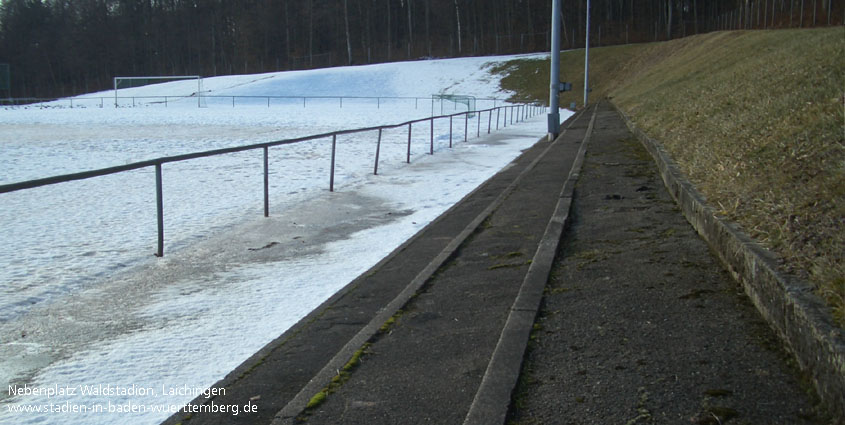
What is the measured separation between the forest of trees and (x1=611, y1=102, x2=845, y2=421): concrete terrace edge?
7713 centimetres

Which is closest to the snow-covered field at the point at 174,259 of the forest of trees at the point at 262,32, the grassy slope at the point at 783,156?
the grassy slope at the point at 783,156

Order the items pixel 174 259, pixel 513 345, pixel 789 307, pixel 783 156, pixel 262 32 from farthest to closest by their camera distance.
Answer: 1. pixel 262 32
2. pixel 174 259
3. pixel 783 156
4. pixel 513 345
5. pixel 789 307

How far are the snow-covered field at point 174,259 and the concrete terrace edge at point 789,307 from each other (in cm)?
291

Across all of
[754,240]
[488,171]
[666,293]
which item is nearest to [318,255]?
[666,293]

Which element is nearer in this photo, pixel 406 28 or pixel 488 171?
pixel 488 171

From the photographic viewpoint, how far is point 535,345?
4020 millimetres

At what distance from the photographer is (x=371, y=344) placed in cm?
419

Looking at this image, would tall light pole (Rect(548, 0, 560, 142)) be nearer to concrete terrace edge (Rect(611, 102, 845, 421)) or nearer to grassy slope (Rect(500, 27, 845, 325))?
grassy slope (Rect(500, 27, 845, 325))

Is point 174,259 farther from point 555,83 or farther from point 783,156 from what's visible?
point 555,83

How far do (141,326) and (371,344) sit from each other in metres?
1.86

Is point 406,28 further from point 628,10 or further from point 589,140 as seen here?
point 589,140

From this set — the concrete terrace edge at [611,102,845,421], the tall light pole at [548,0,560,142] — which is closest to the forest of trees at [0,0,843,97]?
the tall light pole at [548,0,560,142]

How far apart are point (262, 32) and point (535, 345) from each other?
106 metres

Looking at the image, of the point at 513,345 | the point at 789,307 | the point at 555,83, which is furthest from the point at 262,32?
the point at 789,307
